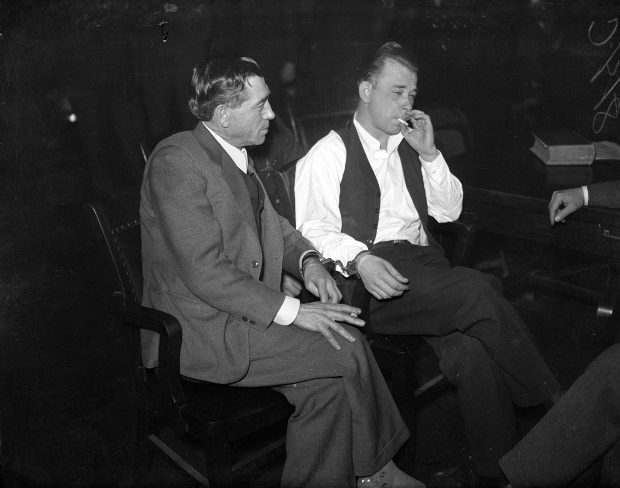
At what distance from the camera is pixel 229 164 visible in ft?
6.74

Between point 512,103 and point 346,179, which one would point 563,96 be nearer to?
point 512,103

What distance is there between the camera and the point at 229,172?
6.68 feet

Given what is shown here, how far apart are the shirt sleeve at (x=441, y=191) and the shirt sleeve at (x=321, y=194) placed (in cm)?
38

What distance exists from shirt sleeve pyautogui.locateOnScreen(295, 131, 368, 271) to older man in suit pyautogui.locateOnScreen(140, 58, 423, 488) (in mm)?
336

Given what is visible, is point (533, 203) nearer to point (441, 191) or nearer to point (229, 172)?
point (441, 191)

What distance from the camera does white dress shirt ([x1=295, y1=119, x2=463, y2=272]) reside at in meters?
2.38

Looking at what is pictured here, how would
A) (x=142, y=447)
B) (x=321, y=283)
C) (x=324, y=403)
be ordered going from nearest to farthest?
(x=324, y=403) → (x=321, y=283) → (x=142, y=447)

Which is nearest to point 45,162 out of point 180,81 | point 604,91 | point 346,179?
point 180,81

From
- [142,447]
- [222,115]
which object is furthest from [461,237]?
[142,447]

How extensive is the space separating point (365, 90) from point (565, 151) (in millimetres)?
1076

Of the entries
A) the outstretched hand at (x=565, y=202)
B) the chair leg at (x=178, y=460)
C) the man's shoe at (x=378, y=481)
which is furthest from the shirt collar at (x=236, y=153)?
the outstretched hand at (x=565, y=202)

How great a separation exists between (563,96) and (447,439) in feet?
6.30

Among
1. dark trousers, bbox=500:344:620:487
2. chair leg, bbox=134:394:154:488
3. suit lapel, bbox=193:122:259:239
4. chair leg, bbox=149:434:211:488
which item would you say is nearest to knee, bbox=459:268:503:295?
dark trousers, bbox=500:344:620:487

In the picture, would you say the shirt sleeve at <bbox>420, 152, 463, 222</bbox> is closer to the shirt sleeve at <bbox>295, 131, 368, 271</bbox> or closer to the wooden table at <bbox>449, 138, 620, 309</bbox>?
the wooden table at <bbox>449, 138, 620, 309</bbox>
